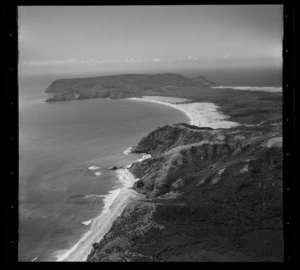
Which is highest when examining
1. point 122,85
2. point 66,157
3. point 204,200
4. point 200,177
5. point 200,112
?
point 122,85

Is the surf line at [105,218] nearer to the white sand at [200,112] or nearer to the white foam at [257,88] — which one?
the white sand at [200,112]

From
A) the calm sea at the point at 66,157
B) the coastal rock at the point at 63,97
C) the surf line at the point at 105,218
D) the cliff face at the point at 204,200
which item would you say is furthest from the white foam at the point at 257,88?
the coastal rock at the point at 63,97

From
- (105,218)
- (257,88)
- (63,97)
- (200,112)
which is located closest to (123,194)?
(105,218)

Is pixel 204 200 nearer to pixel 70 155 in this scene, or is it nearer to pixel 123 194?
pixel 123 194
